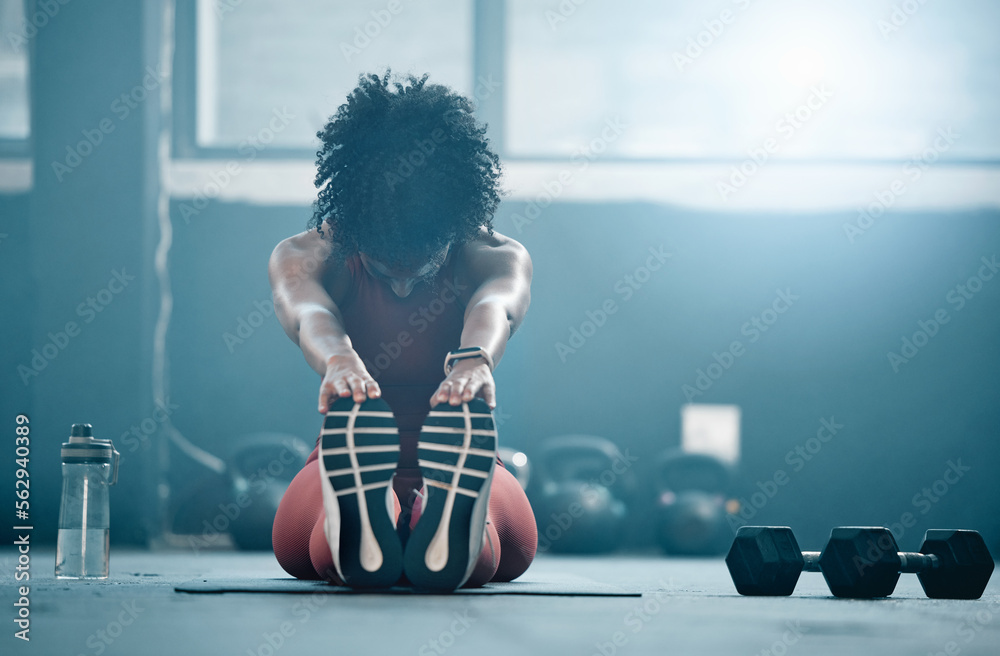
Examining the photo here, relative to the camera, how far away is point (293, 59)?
18.5 feet

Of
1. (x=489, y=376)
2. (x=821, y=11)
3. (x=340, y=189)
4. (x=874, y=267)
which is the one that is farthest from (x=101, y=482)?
(x=821, y=11)

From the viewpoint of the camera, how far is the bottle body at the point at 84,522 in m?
2.07

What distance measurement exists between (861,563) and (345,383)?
3.25ft

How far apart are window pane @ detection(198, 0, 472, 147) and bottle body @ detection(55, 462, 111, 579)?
3755 mm

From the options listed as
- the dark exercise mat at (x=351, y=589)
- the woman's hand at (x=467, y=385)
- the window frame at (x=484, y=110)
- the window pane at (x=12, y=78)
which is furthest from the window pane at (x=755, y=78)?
the woman's hand at (x=467, y=385)

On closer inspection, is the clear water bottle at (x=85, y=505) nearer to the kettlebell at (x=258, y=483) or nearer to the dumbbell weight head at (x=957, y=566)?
the dumbbell weight head at (x=957, y=566)

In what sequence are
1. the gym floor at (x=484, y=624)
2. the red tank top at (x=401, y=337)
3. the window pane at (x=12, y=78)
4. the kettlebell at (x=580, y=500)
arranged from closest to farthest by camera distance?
the gym floor at (x=484, y=624)
the red tank top at (x=401, y=337)
the kettlebell at (x=580, y=500)
the window pane at (x=12, y=78)

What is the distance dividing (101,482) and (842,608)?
4.68ft

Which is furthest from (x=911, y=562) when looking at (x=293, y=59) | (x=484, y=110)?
(x=293, y=59)

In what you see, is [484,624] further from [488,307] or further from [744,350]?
[744,350]

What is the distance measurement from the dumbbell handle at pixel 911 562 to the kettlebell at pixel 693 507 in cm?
270

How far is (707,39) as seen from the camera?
18.9 ft

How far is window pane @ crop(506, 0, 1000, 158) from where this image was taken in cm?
562

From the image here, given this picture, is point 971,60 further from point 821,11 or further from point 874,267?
point 874,267
